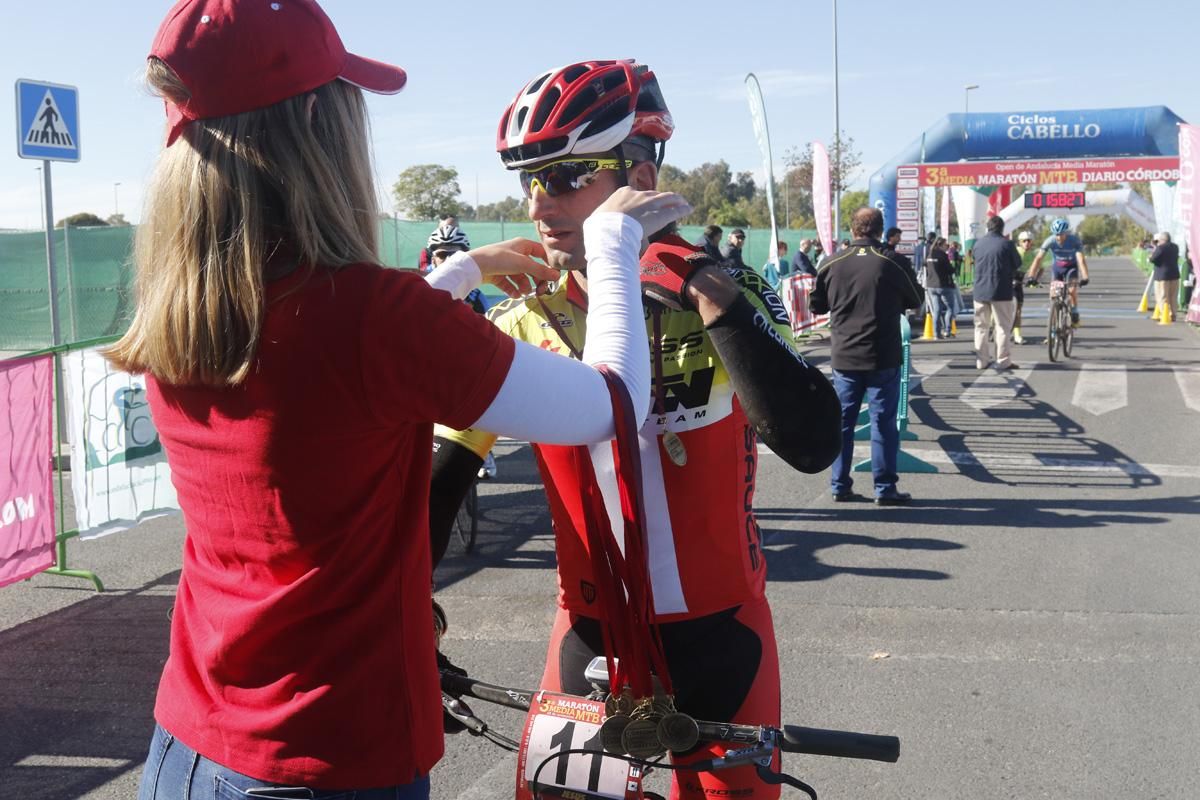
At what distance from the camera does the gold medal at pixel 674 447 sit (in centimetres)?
220

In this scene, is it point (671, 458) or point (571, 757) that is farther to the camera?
point (671, 458)

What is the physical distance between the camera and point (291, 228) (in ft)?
4.81

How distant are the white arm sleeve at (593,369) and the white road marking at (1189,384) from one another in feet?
40.5

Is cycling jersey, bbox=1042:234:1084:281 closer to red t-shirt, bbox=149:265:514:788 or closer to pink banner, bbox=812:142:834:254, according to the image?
pink banner, bbox=812:142:834:254

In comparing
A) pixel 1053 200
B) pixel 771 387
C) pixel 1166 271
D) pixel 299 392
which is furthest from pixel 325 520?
pixel 1053 200

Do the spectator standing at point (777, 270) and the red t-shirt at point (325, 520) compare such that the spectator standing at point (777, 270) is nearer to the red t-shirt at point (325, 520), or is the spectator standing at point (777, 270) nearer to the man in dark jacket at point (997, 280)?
the man in dark jacket at point (997, 280)

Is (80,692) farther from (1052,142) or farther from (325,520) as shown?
(1052,142)

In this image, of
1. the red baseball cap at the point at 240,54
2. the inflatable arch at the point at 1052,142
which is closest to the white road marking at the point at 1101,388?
the red baseball cap at the point at 240,54

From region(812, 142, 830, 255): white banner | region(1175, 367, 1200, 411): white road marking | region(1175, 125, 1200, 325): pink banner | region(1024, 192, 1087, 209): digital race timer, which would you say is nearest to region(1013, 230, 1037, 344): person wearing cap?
region(1175, 125, 1200, 325): pink banner

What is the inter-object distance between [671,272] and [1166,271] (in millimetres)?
24679

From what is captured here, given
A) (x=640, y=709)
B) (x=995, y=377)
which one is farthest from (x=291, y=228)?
(x=995, y=377)

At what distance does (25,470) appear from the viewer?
6387mm

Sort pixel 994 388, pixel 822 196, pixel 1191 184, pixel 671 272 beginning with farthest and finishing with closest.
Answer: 1. pixel 822 196
2. pixel 1191 184
3. pixel 994 388
4. pixel 671 272

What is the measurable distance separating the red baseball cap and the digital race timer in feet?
132
